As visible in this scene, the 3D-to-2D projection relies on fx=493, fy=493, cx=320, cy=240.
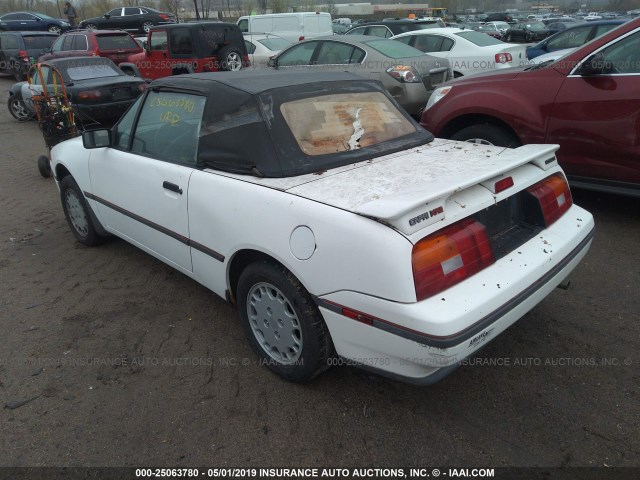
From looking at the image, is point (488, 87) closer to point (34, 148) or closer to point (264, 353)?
Result: point (264, 353)

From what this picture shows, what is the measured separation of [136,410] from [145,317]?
3.16ft

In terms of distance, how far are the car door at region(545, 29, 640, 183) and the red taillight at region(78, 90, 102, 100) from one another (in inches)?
308

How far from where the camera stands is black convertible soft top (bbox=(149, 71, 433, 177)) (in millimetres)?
2680

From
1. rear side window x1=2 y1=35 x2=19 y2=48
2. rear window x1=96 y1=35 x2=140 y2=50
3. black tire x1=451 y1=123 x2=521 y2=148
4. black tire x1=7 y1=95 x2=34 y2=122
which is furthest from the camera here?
rear side window x1=2 y1=35 x2=19 y2=48

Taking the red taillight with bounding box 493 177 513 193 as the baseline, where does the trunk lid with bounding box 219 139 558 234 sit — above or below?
above

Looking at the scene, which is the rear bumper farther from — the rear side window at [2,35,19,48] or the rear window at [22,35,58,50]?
the rear side window at [2,35,19,48]

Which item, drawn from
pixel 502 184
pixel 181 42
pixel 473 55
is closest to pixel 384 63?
pixel 473 55

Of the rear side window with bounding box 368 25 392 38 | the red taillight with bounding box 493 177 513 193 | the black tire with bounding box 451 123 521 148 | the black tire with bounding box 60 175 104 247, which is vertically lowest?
the black tire with bounding box 60 175 104 247

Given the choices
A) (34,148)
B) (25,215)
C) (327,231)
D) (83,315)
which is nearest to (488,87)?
(327,231)

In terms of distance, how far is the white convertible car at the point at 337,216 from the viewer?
2.06 meters

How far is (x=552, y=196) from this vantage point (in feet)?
9.07

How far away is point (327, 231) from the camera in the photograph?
218 centimetres

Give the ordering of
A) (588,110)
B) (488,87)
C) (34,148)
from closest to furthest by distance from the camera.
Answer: (588,110) → (488,87) → (34,148)

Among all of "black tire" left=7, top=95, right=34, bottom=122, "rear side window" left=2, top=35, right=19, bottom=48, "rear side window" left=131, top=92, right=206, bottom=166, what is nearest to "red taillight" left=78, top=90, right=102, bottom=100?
"black tire" left=7, top=95, right=34, bottom=122
